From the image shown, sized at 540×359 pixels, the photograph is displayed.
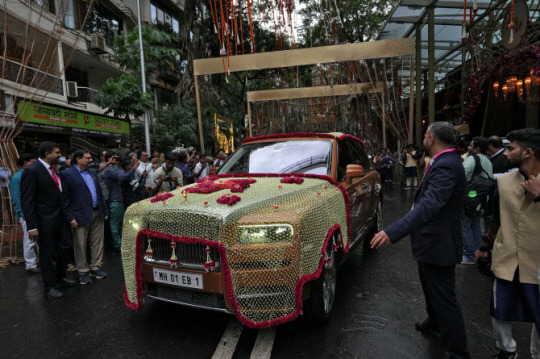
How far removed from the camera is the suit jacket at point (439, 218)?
2428 millimetres

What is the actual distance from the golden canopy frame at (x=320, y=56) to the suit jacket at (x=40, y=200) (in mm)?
6182

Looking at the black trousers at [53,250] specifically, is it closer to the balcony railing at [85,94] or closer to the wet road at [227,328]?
the wet road at [227,328]

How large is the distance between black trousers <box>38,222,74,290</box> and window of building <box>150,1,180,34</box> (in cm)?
2081

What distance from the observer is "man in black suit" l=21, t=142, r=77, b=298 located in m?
4.14

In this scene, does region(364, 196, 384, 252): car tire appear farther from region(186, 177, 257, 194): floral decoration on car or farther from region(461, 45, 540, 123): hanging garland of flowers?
region(461, 45, 540, 123): hanging garland of flowers

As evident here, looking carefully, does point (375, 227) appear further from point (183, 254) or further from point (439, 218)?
point (183, 254)

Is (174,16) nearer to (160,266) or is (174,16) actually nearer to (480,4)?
(480,4)

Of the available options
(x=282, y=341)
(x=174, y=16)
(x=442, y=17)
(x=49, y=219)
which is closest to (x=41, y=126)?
(x=49, y=219)

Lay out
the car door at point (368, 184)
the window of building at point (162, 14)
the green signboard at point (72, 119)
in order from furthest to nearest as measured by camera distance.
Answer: the window of building at point (162, 14)
the green signboard at point (72, 119)
the car door at point (368, 184)

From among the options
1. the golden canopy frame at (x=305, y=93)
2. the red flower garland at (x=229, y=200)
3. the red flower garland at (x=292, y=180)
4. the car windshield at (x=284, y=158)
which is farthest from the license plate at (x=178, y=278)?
the golden canopy frame at (x=305, y=93)

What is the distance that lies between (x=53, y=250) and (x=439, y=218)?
4523 mm

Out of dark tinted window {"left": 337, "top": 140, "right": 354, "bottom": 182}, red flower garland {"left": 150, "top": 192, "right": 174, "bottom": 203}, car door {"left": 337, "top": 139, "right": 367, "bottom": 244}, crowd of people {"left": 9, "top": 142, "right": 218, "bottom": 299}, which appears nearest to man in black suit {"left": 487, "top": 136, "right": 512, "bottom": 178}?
car door {"left": 337, "top": 139, "right": 367, "bottom": 244}

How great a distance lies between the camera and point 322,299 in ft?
10.1

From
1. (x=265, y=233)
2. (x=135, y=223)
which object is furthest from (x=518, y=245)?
(x=135, y=223)
